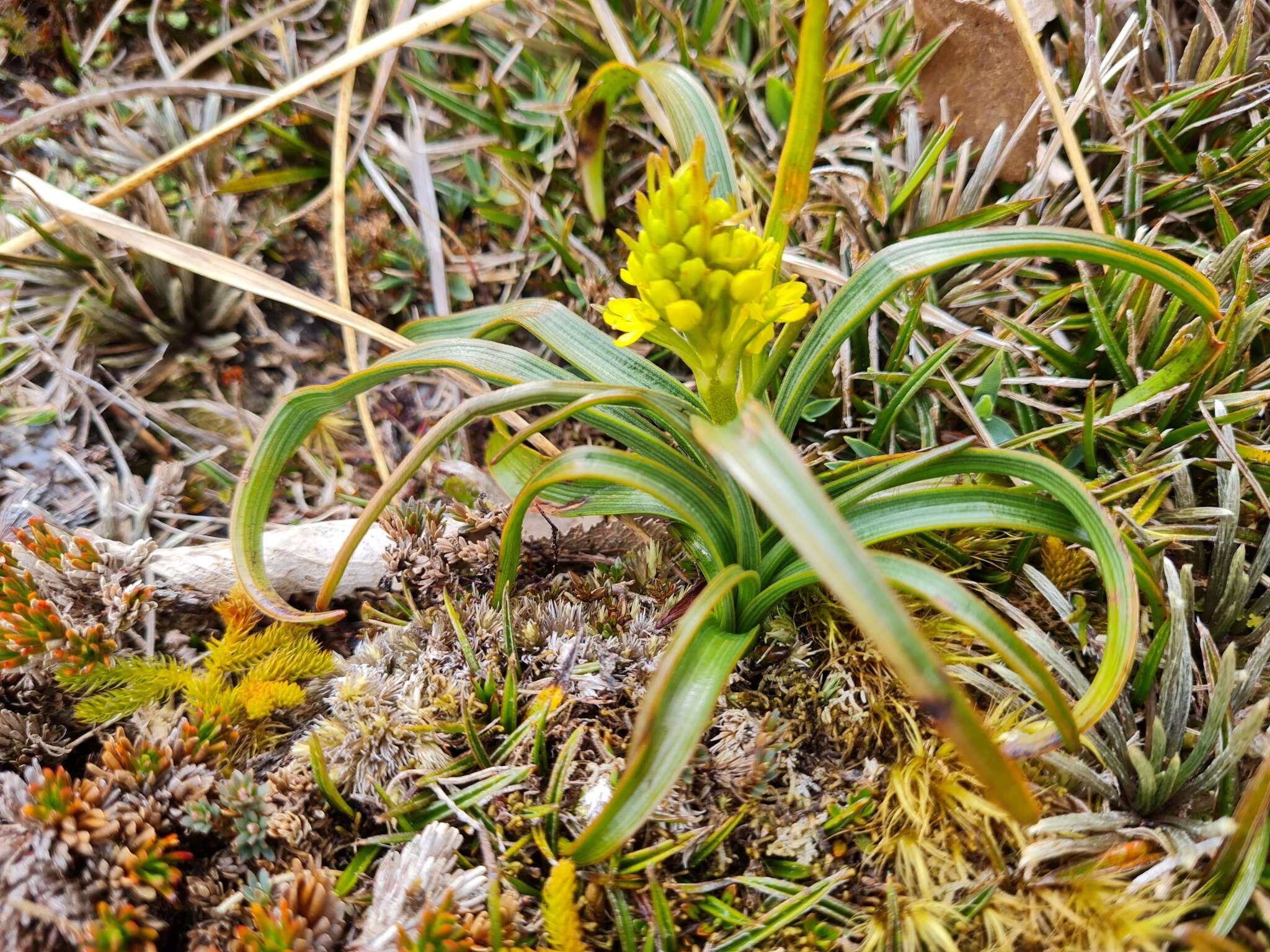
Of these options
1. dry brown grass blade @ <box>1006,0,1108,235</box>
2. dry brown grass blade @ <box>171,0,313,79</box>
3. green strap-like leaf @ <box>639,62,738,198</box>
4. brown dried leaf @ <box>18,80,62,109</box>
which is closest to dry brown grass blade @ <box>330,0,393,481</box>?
dry brown grass blade @ <box>171,0,313,79</box>

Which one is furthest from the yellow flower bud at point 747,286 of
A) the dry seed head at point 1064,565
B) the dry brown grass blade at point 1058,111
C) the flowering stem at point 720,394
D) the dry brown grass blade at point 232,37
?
the dry brown grass blade at point 232,37

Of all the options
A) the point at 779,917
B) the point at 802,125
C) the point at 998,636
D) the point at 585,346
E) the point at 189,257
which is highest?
the point at 802,125

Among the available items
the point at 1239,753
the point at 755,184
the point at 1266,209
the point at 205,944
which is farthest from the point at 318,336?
the point at 1266,209

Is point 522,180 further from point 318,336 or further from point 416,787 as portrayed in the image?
point 416,787

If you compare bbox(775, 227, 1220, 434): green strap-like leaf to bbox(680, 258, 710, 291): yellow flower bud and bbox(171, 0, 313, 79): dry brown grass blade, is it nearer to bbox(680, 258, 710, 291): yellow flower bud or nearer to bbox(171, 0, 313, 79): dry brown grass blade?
bbox(680, 258, 710, 291): yellow flower bud

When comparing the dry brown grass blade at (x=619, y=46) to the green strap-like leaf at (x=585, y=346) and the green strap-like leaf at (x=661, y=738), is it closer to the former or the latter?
the green strap-like leaf at (x=585, y=346)

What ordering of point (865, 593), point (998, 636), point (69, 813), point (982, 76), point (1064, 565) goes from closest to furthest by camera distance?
point (865, 593)
point (998, 636)
point (69, 813)
point (1064, 565)
point (982, 76)

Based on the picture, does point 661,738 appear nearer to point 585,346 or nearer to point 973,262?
point 585,346

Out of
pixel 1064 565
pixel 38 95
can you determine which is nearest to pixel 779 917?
pixel 1064 565
